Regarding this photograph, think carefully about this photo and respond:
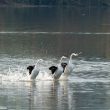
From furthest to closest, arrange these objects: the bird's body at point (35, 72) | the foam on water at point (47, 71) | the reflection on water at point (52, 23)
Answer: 1. the reflection on water at point (52, 23)
2. the foam on water at point (47, 71)
3. the bird's body at point (35, 72)

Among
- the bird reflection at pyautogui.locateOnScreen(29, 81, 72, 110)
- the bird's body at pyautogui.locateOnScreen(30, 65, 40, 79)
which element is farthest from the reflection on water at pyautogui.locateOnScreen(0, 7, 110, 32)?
the bird reflection at pyautogui.locateOnScreen(29, 81, 72, 110)

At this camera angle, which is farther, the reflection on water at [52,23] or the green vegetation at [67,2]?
the green vegetation at [67,2]

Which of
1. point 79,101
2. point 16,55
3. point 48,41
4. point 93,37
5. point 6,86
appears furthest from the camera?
point 93,37

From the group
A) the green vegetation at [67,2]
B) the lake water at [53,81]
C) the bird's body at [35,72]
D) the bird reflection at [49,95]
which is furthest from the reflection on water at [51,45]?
the green vegetation at [67,2]

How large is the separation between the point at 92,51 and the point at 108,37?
46.4 feet

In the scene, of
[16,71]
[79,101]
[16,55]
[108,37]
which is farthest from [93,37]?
[79,101]

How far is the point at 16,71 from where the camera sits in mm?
29922

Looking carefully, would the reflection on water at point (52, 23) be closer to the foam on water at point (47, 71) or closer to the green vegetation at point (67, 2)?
the foam on water at point (47, 71)

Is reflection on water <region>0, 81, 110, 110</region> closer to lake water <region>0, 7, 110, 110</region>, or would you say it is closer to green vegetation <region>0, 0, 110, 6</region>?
lake water <region>0, 7, 110, 110</region>

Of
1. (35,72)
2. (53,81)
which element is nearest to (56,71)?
(53,81)

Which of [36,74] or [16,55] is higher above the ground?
[16,55]

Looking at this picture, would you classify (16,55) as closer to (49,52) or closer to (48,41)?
(49,52)

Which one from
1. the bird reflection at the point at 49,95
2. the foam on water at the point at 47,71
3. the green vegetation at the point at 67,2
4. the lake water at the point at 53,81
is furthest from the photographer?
the green vegetation at the point at 67,2

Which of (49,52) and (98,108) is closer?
(98,108)
